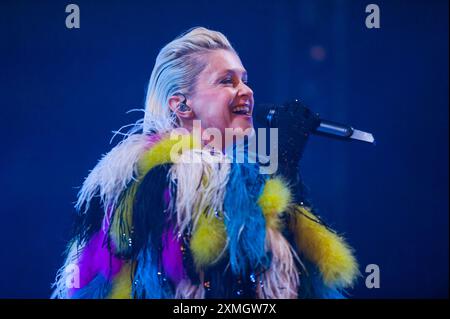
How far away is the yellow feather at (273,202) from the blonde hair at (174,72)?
37cm

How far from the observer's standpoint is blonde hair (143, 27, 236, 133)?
1888 millimetres

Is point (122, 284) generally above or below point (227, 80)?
below

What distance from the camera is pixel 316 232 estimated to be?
1.77m

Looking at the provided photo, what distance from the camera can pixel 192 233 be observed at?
5.50 feet

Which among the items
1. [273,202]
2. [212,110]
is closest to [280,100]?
[212,110]

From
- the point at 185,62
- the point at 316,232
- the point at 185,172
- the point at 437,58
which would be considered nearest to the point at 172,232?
the point at 185,172

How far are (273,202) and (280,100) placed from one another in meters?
0.51

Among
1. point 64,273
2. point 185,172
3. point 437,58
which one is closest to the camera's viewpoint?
point 185,172

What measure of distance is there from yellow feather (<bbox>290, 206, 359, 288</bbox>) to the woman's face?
0.36m

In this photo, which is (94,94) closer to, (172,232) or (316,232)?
(172,232)

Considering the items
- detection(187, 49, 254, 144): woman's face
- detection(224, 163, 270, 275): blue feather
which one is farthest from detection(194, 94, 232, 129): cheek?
detection(224, 163, 270, 275): blue feather

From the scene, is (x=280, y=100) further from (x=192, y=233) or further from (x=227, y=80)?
(x=192, y=233)

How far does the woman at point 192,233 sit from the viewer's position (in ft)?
5.51
